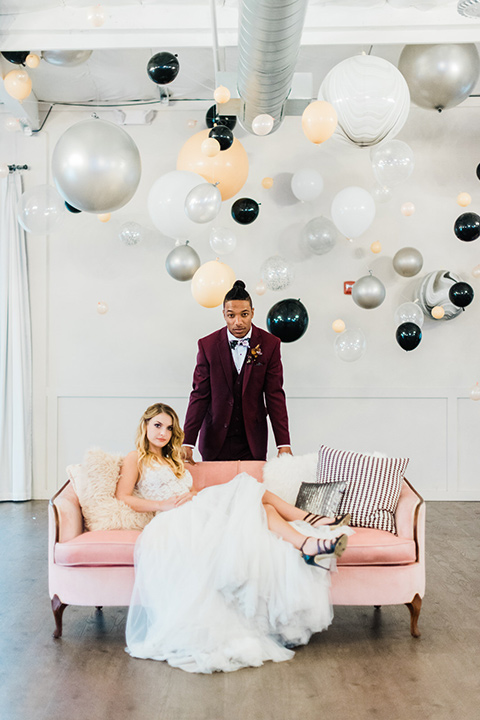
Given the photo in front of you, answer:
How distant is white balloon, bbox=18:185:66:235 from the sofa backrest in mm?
1589

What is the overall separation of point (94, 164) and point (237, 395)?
→ 1.49 m

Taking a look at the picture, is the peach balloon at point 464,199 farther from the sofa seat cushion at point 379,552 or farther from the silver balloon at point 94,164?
the sofa seat cushion at point 379,552

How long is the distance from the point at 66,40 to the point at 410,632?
367 cm

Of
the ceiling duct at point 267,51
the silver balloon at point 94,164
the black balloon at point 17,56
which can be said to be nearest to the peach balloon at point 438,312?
the ceiling duct at point 267,51

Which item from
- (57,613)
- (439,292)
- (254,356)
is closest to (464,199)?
(439,292)

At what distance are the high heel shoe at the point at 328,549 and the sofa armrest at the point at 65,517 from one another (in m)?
1.03

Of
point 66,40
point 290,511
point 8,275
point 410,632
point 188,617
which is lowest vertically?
point 410,632

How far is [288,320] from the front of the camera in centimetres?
460

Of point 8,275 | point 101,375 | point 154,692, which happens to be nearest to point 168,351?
point 101,375

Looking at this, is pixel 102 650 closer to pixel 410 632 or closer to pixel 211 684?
pixel 211 684

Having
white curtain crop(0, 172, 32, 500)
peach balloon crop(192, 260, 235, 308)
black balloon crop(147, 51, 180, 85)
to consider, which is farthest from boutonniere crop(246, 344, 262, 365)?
white curtain crop(0, 172, 32, 500)

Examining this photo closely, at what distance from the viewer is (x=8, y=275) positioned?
5.50 m

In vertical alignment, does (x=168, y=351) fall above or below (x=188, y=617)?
above

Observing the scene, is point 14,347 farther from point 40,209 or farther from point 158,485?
point 158,485
